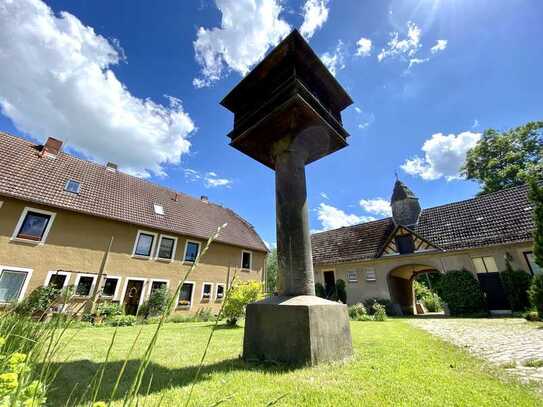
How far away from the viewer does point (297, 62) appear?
5129 mm

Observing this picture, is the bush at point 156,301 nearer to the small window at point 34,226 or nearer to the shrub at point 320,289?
the small window at point 34,226

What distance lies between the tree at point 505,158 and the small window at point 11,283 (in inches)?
1419

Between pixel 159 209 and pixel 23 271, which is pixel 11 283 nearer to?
pixel 23 271

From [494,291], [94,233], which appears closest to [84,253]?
[94,233]

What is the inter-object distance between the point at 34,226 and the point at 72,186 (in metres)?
3.06

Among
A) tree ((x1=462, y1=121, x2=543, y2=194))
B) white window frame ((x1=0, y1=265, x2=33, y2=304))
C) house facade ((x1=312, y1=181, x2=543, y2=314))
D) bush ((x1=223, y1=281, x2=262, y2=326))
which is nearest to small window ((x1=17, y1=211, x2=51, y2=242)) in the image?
white window frame ((x1=0, y1=265, x2=33, y2=304))

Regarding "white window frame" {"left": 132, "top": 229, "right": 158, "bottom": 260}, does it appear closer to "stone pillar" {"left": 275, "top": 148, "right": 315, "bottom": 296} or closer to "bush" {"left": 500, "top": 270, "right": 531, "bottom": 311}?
"stone pillar" {"left": 275, "top": 148, "right": 315, "bottom": 296}

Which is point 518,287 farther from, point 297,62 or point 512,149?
point 512,149

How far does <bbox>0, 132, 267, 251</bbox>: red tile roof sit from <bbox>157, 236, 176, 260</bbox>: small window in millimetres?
684

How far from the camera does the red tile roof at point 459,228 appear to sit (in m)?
14.6

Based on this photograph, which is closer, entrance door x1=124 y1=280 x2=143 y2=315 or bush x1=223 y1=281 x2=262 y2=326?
bush x1=223 y1=281 x2=262 y2=326

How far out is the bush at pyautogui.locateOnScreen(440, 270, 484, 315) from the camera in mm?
14219

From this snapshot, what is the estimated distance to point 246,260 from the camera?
22.0 metres

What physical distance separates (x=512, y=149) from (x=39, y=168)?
3902 cm
